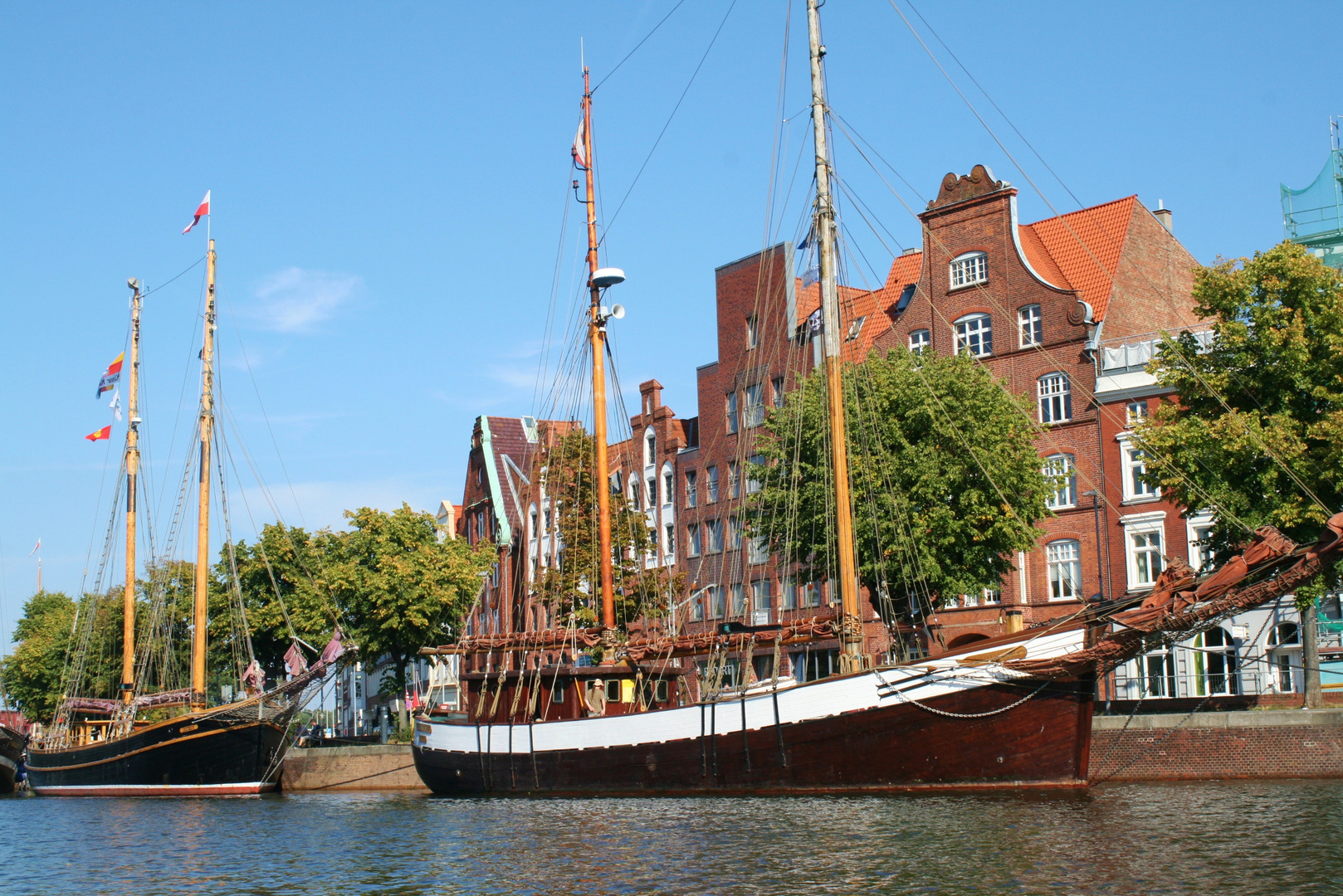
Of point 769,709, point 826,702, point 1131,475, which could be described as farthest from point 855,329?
point 826,702

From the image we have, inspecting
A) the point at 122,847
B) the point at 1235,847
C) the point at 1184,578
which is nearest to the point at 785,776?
the point at 1184,578

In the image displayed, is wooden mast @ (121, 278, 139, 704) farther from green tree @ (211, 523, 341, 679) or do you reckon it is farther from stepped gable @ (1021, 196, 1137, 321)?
stepped gable @ (1021, 196, 1137, 321)

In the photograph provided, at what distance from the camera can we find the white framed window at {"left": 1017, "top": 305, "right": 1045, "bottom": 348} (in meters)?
53.5

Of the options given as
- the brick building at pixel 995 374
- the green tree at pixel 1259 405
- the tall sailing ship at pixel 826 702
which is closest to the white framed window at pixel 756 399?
the brick building at pixel 995 374

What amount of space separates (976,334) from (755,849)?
35.4m

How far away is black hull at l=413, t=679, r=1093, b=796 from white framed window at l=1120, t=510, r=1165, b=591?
65.1 feet

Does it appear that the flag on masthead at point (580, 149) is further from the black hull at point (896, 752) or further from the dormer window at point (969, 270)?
the black hull at point (896, 752)

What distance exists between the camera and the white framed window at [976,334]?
5488cm

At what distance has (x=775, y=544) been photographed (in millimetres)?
46594

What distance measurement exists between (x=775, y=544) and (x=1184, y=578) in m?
19.1

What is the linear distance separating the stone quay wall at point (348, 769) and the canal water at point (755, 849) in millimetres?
17171

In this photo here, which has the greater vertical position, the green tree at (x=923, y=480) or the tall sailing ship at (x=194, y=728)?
the green tree at (x=923, y=480)

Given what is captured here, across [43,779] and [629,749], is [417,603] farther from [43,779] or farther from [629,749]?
[629,749]

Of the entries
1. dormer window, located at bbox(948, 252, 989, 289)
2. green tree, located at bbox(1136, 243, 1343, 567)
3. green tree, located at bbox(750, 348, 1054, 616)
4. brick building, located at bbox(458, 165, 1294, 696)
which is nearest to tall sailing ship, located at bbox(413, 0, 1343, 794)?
green tree, located at bbox(750, 348, 1054, 616)
